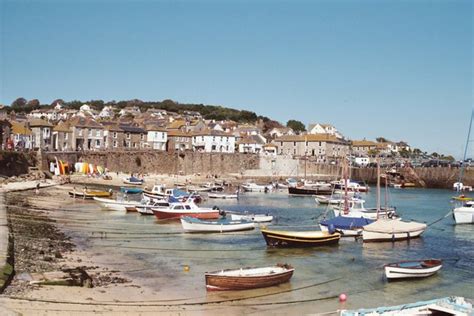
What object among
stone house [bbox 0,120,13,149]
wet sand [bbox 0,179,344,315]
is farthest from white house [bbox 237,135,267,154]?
wet sand [bbox 0,179,344,315]

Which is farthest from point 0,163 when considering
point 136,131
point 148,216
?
point 136,131

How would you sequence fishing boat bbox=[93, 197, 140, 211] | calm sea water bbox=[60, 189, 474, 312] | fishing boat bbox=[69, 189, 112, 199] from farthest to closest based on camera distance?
fishing boat bbox=[69, 189, 112, 199]
fishing boat bbox=[93, 197, 140, 211]
calm sea water bbox=[60, 189, 474, 312]

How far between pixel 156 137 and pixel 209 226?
7433cm

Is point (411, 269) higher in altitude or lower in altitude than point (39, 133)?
lower

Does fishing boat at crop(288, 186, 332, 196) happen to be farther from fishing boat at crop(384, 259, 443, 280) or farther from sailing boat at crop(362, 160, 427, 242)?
fishing boat at crop(384, 259, 443, 280)

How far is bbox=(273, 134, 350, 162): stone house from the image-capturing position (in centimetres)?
12569

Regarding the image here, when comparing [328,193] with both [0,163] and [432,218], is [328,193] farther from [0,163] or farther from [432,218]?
[0,163]

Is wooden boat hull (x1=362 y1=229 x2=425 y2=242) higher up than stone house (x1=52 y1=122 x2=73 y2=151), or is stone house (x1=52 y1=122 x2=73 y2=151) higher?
stone house (x1=52 y1=122 x2=73 y2=151)

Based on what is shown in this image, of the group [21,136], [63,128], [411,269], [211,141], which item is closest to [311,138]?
[211,141]

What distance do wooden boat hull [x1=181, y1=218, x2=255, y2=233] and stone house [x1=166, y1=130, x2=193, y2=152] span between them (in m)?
77.2

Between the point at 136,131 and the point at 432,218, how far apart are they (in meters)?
66.7

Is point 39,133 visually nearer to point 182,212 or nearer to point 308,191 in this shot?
point 308,191

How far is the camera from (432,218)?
2016 inches

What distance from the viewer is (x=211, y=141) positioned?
117188mm
